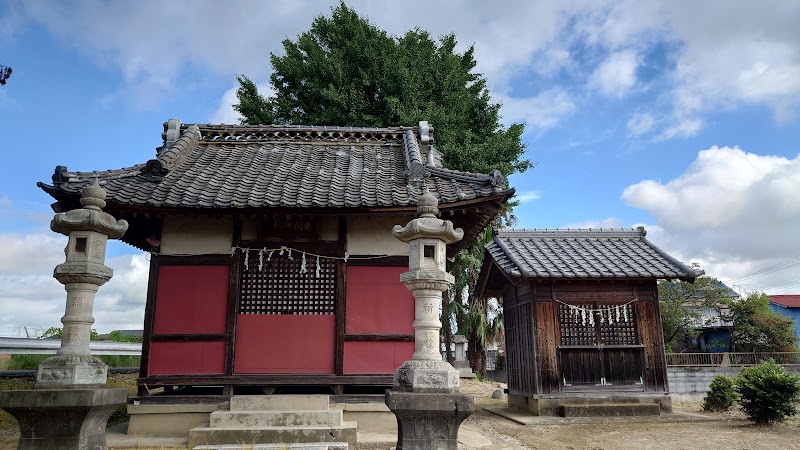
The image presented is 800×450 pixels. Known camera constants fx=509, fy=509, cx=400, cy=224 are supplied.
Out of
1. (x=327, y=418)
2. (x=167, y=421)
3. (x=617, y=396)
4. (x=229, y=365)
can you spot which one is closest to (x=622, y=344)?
(x=617, y=396)

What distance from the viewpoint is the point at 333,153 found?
12.3 metres

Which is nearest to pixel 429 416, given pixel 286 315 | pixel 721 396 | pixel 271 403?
pixel 271 403

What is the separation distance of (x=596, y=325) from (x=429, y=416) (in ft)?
29.5

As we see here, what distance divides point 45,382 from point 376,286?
5.29m

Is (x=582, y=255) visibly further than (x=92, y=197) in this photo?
Yes

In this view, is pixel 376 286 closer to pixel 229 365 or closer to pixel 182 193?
pixel 229 365

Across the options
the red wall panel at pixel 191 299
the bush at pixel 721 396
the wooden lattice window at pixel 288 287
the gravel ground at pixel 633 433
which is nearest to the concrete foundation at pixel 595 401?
the gravel ground at pixel 633 433

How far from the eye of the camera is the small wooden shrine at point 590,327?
13.3 m

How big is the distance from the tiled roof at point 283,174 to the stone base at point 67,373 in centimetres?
315

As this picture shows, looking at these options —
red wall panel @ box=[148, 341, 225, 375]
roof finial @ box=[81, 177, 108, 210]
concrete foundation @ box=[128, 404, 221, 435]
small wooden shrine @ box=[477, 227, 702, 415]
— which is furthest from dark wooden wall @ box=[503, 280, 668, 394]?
roof finial @ box=[81, 177, 108, 210]

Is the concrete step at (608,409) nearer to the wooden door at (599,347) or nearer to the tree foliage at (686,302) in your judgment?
the wooden door at (599,347)

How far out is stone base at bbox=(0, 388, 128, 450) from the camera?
6184 mm

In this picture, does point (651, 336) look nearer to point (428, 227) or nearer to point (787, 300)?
point (428, 227)

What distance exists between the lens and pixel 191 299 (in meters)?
9.66
